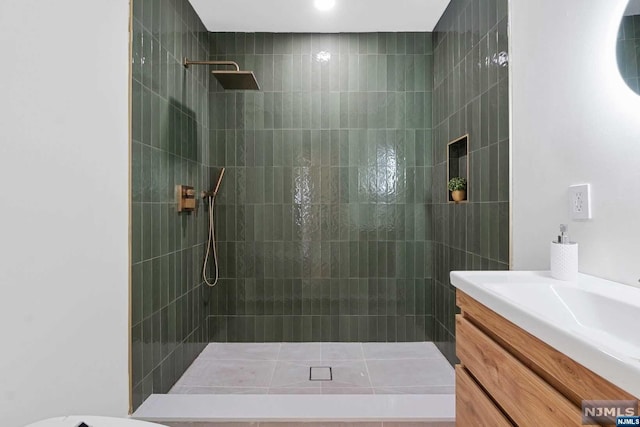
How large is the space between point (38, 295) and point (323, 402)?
4.55ft

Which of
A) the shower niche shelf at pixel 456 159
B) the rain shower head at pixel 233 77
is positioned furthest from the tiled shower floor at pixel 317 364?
the rain shower head at pixel 233 77

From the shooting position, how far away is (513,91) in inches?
68.5

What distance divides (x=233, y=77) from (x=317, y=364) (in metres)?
2.07

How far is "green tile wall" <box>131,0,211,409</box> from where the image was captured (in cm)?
184

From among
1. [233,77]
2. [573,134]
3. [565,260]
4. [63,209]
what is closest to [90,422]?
[63,209]

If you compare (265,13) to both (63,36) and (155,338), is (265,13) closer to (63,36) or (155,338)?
(63,36)

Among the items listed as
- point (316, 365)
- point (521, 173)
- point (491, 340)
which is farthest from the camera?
point (316, 365)

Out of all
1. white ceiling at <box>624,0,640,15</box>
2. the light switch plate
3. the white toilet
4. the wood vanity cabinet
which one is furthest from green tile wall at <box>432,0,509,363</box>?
the white toilet

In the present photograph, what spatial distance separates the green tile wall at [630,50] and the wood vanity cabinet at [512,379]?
0.84 metres

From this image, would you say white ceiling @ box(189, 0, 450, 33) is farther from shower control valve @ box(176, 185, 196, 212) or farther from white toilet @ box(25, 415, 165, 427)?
white toilet @ box(25, 415, 165, 427)

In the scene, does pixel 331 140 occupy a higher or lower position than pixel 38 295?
higher

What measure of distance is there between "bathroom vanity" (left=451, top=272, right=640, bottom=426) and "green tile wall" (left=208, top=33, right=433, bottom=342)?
1705 mm

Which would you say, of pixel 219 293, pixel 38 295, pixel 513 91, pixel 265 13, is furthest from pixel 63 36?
pixel 219 293

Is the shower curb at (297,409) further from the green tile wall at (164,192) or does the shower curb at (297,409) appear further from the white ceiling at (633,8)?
the white ceiling at (633,8)
